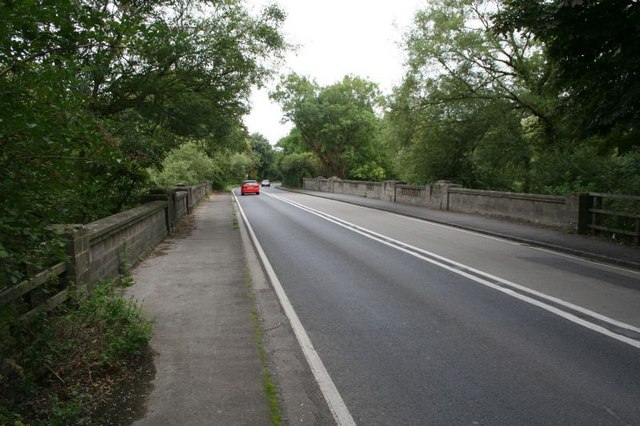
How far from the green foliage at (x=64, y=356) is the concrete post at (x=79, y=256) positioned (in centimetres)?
37

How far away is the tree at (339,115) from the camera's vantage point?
2131 inches

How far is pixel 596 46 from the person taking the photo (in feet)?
34.0

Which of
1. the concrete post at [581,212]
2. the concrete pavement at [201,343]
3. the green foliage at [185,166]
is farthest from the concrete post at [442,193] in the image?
the concrete pavement at [201,343]

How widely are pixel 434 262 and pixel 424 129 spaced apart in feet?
59.0

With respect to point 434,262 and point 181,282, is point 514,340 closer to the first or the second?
point 434,262

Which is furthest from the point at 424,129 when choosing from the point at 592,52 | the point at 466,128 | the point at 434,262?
the point at 434,262

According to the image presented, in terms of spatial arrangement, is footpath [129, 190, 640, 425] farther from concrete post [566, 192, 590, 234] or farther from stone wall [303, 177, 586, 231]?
stone wall [303, 177, 586, 231]

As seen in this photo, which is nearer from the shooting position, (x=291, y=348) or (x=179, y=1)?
(x=291, y=348)

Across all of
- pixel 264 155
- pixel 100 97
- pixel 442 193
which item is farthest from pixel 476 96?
pixel 264 155

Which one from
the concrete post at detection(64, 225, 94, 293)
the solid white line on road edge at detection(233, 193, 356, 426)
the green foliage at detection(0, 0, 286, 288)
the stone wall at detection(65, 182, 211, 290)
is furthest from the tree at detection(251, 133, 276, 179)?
the concrete post at detection(64, 225, 94, 293)

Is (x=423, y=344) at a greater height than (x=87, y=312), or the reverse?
(x=87, y=312)

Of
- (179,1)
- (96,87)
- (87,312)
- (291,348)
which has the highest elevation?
(179,1)

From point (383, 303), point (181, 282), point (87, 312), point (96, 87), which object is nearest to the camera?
point (87, 312)

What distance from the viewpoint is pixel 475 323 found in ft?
19.1
